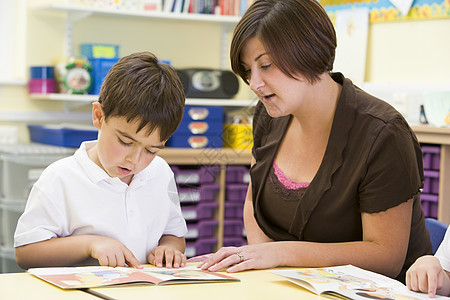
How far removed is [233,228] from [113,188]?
185cm

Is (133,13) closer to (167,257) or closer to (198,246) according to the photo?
(198,246)

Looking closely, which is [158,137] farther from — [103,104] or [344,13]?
[344,13]

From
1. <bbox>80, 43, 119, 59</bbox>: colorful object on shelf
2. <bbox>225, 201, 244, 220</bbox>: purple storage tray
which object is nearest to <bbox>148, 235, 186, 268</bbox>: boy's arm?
<bbox>225, 201, 244, 220</bbox>: purple storage tray

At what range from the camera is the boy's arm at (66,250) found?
132cm

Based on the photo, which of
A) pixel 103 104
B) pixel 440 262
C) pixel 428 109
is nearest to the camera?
pixel 440 262

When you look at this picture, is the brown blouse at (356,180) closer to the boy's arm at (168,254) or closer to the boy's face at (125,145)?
the boy's arm at (168,254)

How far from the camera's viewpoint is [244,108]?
359cm

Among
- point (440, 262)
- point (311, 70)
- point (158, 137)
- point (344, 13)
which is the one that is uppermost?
point (344, 13)

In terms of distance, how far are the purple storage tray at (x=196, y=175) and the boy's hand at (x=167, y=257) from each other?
160 cm

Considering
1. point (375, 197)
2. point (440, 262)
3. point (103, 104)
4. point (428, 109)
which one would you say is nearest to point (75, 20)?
point (428, 109)

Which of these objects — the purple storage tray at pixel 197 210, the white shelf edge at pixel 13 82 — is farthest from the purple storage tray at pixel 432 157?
the white shelf edge at pixel 13 82

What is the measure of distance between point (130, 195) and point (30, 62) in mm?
1858

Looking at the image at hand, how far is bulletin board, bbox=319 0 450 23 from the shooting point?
2840mm

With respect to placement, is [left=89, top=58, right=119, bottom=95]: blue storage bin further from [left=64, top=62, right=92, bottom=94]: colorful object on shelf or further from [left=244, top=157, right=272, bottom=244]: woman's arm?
[left=244, top=157, right=272, bottom=244]: woman's arm
